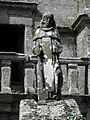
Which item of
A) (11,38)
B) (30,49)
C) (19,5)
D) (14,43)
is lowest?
(30,49)

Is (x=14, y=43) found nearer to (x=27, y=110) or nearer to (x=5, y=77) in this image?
(x=5, y=77)

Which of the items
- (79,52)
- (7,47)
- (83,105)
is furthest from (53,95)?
(7,47)

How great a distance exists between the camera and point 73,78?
16.9 m

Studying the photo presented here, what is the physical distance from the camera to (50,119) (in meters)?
12.6

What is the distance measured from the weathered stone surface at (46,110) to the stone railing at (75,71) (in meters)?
3.34

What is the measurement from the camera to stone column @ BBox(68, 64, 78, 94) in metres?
16.8

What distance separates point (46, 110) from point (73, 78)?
157 inches

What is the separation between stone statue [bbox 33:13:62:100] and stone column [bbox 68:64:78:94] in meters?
2.93

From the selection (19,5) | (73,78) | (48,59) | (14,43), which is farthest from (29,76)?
(14,43)

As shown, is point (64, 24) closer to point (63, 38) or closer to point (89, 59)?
point (63, 38)

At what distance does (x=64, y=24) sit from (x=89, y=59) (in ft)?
7.10

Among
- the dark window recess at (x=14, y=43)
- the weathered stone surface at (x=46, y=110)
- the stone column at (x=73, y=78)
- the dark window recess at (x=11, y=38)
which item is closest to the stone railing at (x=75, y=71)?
the stone column at (x=73, y=78)

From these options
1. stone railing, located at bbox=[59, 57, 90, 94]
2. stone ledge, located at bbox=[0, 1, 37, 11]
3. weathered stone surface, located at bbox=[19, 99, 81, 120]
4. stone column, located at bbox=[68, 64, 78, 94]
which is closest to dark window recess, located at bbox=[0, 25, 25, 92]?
stone ledge, located at bbox=[0, 1, 37, 11]

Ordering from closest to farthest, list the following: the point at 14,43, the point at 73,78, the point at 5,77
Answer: the point at 5,77 → the point at 73,78 → the point at 14,43
